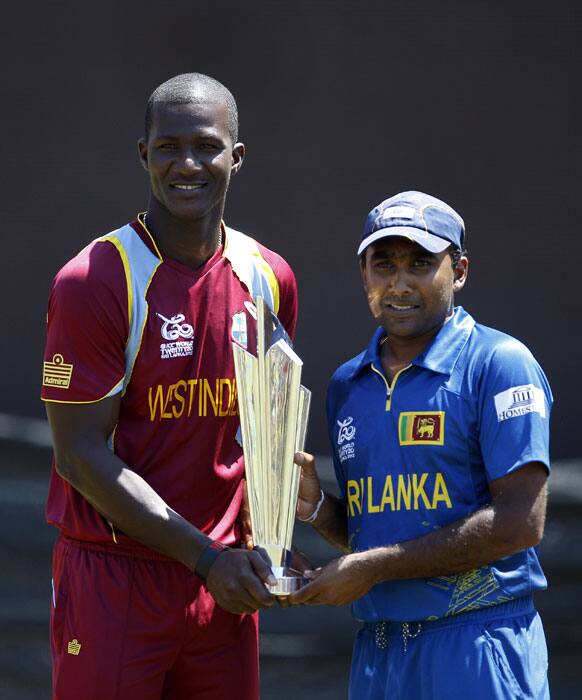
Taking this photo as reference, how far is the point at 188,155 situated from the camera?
10.0ft

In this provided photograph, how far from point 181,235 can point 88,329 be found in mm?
331

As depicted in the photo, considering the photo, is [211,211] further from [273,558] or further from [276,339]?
[273,558]

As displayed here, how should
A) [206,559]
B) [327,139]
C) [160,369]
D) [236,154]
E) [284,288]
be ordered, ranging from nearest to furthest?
[206,559] → [160,369] → [236,154] → [284,288] → [327,139]

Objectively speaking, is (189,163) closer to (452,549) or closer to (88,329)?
(88,329)

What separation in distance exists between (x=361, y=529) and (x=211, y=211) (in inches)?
32.4

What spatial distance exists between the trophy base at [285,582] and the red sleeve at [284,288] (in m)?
0.69

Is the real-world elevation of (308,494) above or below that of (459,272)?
below

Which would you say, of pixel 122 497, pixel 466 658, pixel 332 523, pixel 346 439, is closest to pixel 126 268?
pixel 122 497

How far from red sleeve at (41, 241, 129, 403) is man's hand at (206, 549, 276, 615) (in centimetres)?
46

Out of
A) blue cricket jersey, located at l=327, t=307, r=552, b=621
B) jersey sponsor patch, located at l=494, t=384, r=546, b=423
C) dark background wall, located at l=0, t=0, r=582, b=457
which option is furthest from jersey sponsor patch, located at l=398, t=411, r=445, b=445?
dark background wall, located at l=0, t=0, r=582, b=457

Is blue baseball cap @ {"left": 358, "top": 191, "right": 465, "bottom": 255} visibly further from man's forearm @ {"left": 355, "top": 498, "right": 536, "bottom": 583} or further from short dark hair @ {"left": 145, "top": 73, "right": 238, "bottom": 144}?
man's forearm @ {"left": 355, "top": 498, "right": 536, "bottom": 583}

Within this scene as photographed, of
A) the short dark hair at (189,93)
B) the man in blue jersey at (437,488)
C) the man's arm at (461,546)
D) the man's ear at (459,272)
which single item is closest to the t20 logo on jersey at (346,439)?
the man in blue jersey at (437,488)

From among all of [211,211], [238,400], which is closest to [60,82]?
[211,211]

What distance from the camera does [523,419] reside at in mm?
2738
